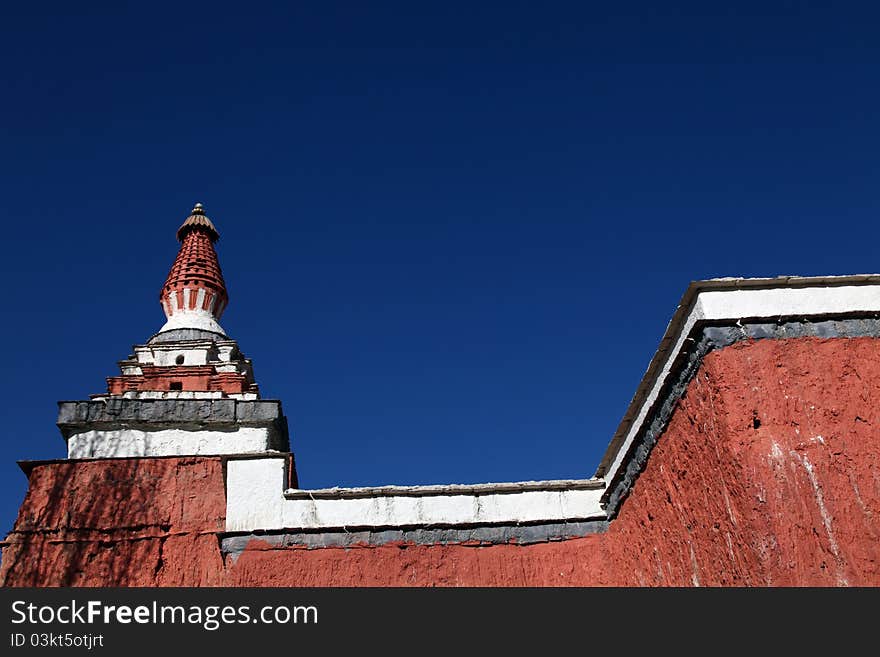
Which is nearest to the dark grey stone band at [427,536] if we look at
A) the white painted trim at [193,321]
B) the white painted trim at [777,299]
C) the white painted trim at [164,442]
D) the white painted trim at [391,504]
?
the white painted trim at [391,504]

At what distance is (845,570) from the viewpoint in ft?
21.2

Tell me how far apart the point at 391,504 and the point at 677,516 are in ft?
10.9

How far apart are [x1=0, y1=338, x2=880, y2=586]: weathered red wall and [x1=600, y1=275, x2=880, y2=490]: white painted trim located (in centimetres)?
29

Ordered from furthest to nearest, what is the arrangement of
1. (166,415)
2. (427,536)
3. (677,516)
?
(166,415) → (427,536) → (677,516)

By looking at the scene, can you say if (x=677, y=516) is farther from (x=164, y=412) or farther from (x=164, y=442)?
(x=164, y=412)

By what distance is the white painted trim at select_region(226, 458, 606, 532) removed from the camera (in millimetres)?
10133

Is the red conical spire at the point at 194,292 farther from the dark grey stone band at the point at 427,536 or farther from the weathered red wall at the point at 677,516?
the dark grey stone band at the point at 427,536

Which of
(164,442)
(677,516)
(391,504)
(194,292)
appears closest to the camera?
(677,516)

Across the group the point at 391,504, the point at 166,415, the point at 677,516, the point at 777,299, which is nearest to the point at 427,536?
the point at 391,504

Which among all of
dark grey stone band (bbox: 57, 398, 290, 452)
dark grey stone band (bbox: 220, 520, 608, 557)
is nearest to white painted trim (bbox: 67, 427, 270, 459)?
dark grey stone band (bbox: 57, 398, 290, 452)

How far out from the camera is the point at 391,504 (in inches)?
403

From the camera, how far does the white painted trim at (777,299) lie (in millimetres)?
7648
